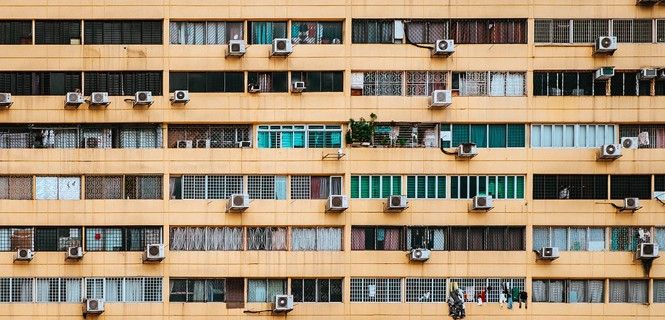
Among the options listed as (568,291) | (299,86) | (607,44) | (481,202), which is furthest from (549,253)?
Answer: (299,86)

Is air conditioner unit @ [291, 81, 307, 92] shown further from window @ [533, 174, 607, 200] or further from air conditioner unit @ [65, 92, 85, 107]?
window @ [533, 174, 607, 200]

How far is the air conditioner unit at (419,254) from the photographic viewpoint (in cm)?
2353

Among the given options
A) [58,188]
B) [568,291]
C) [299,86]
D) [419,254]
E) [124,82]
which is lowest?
[568,291]

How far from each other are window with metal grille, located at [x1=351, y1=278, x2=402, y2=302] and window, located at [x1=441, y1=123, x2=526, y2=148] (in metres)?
3.81

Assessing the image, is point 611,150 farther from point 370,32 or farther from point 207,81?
point 207,81

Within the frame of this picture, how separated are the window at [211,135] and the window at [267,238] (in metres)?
2.25

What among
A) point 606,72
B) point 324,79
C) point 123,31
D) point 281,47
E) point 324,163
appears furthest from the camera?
point 123,31

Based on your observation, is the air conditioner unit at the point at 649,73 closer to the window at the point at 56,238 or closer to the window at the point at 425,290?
the window at the point at 425,290

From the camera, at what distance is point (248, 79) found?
942 inches

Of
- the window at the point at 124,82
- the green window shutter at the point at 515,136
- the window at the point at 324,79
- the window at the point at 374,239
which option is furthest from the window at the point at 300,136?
the green window shutter at the point at 515,136

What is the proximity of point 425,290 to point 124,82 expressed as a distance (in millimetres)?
9405

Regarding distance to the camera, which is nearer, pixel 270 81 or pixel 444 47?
pixel 444 47

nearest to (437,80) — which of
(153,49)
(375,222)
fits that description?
(375,222)

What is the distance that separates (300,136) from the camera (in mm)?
23922
